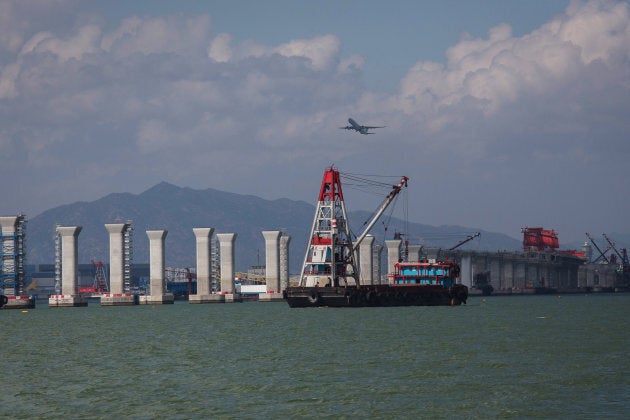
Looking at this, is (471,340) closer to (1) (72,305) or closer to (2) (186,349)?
(2) (186,349)

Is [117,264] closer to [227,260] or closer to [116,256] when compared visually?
[116,256]

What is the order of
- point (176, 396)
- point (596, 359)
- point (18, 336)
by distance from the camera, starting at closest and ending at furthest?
point (176, 396)
point (596, 359)
point (18, 336)

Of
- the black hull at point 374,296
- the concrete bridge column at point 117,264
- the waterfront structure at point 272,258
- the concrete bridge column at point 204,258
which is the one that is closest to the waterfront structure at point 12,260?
the concrete bridge column at point 117,264

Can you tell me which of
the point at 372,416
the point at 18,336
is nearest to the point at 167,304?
the point at 18,336

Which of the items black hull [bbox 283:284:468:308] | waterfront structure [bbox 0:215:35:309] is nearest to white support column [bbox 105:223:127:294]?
waterfront structure [bbox 0:215:35:309]

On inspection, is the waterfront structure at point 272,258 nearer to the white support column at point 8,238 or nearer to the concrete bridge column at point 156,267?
the concrete bridge column at point 156,267
